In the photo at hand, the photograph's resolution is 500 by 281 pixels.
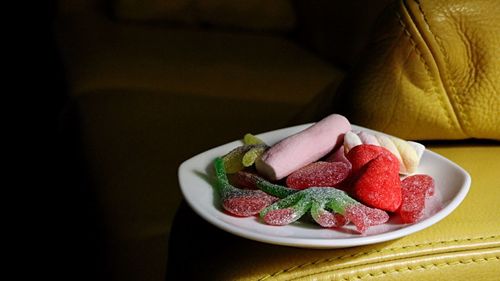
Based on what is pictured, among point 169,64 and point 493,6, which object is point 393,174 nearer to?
point 493,6

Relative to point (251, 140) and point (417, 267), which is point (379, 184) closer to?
point (417, 267)

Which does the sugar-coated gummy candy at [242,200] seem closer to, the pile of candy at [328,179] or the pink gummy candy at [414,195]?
the pile of candy at [328,179]

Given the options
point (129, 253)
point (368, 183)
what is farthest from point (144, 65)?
point (368, 183)

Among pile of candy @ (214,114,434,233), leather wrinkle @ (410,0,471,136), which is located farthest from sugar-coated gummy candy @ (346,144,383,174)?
leather wrinkle @ (410,0,471,136)

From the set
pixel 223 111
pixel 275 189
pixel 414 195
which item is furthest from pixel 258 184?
pixel 223 111

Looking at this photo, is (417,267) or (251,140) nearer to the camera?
(417,267)

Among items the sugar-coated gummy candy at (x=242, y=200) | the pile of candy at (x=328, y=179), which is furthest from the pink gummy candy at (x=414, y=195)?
the sugar-coated gummy candy at (x=242, y=200)

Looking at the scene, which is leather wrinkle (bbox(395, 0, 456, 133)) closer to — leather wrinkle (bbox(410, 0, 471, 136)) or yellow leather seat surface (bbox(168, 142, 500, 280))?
leather wrinkle (bbox(410, 0, 471, 136))
